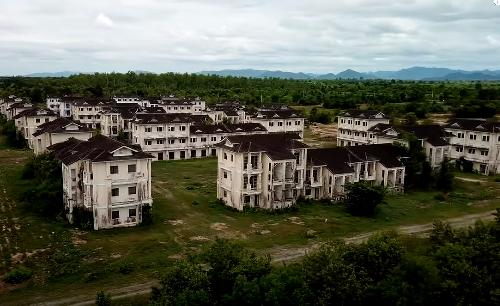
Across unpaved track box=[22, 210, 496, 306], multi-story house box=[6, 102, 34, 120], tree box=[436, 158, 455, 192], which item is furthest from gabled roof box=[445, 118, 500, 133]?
multi-story house box=[6, 102, 34, 120]

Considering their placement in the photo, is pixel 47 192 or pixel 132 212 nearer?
pixel 132 212

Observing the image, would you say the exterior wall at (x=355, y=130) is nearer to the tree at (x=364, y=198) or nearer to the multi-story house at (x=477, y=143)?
the multi-story house at (x=477, y=143)

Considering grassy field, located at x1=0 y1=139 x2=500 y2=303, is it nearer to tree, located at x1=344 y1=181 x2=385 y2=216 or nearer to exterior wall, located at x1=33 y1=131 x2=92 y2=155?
tree, located at x1=344 y1=181 x2=385 y2=216

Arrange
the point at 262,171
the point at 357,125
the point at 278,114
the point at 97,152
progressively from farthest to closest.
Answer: the point at 278,114 < the point at 357,125 < the point at 262,171 < the point at 97,152

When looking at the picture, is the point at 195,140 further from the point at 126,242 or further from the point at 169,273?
the point at 169,273

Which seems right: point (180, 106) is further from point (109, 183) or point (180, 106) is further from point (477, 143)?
point (109, 183)

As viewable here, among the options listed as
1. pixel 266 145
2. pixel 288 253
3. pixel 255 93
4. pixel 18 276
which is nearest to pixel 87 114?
pixel 266 145

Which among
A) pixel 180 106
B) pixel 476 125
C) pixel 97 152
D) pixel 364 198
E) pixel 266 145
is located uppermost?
pixel 180 106
